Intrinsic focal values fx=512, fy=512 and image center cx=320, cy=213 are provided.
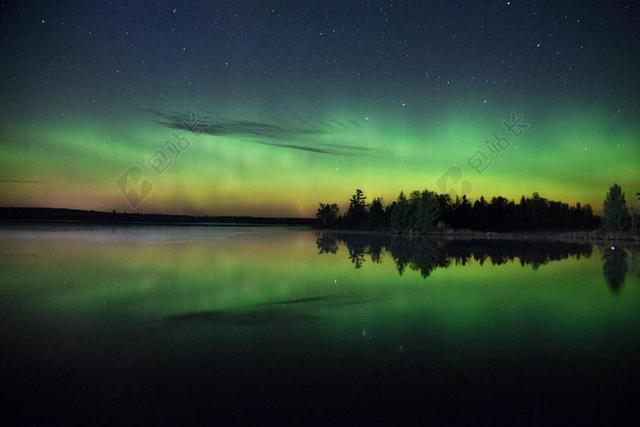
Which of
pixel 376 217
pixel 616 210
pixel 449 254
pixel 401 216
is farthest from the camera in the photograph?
pixel 376 217

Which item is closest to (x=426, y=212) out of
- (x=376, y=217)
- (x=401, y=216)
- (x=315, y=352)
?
(x=401, y=216)

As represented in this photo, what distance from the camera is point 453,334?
12688 millimetres

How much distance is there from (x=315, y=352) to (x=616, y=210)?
93430 millimetres

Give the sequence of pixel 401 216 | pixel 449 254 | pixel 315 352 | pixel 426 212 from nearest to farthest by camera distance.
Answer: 1. pixel 315 352
2. pixel 449 254
3. pixel 426 212
4. pixel 401 216

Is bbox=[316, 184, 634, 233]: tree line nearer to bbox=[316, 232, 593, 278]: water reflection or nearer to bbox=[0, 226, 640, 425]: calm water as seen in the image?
bbox=[316, 232, 593, 278]: water reflection

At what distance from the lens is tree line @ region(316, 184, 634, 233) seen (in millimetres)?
90438

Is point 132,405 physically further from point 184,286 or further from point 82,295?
point 184,286

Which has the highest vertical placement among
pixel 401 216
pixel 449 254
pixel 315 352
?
pixel 401 216

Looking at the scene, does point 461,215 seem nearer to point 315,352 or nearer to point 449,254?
point 449,254

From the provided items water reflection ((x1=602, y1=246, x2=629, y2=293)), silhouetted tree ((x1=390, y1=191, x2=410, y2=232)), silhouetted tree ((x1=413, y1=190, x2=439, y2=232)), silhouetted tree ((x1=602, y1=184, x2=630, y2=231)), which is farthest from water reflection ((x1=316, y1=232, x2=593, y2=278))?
silhouetted tree ((x1=390, y1=191, x2=410, y2=232))

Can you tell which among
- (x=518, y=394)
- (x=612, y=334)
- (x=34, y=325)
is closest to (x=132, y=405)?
(x=518, y=394)

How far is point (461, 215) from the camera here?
150m

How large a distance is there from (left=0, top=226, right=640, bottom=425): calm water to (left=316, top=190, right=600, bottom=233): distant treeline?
110m

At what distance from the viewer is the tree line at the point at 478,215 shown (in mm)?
90438
